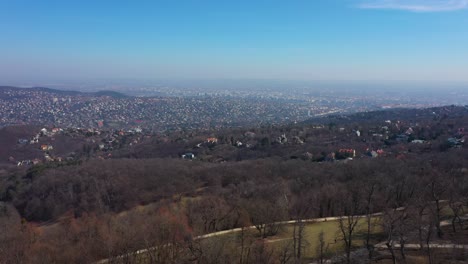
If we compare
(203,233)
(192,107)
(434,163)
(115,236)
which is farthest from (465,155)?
(192,107)

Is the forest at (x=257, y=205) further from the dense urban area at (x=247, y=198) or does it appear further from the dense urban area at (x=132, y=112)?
the dense urban area at (x=132, y=112)

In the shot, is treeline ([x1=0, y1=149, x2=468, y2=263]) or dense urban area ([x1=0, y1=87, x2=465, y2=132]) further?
dense urban area ([x1=0, y1=87, x2=465, y2=132])

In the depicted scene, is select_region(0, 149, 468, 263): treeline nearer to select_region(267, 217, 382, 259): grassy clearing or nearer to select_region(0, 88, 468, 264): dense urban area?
select_region(0, 88, 468, 264): dense urban area

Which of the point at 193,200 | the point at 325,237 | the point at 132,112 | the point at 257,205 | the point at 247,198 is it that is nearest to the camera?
the point at 325,237

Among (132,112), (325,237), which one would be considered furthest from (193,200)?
(132,112)

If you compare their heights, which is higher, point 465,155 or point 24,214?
point 465,155

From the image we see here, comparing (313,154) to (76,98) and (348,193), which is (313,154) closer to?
(348,193)

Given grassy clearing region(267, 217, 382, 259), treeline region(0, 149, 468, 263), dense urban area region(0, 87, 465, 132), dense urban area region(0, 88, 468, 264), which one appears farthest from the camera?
dense urban area region(0, 87, 465, 132)

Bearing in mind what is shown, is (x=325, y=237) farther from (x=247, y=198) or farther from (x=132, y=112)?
(x=132, y=112)

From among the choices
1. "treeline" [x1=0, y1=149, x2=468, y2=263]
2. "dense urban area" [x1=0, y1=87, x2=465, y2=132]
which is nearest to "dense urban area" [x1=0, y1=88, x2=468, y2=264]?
"treeline" [x1=0, y1=149, x2=468, y2=263]
